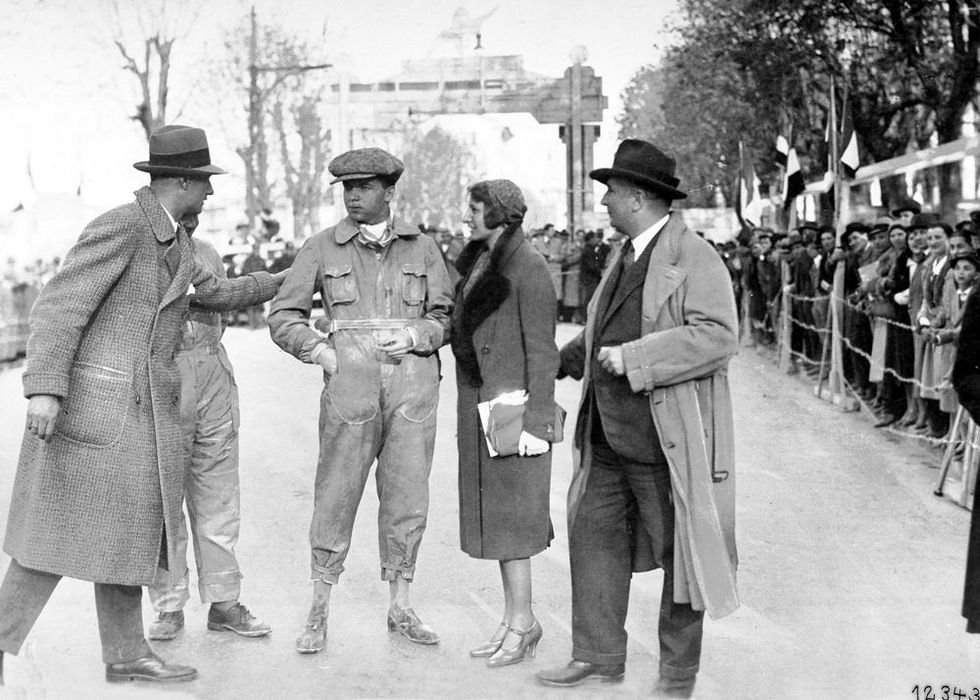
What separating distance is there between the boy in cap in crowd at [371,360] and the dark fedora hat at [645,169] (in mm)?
1024

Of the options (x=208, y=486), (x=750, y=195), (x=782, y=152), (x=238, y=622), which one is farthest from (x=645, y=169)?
(x=750, y=195)

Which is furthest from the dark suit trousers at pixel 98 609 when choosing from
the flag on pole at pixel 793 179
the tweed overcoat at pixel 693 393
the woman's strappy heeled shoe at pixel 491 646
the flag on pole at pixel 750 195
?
the flag on pole at pixel 750 195

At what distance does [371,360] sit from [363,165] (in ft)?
2.59

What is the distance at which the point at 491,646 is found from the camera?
533 centimetres

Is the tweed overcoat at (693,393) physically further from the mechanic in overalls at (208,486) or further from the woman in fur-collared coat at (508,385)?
the mechanic in overalls at (208,486)

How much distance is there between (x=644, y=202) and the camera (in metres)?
4.94

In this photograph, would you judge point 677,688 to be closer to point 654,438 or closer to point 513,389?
point 654,438

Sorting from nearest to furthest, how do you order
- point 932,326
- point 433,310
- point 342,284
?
point 342,284 → point 433,310 → point 932,326

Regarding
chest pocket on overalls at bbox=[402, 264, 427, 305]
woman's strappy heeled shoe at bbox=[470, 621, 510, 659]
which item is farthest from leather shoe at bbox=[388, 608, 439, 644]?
chest pocket on overalls at bbox=[402, 264, 427, 305]

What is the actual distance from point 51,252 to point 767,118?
16.0 metres

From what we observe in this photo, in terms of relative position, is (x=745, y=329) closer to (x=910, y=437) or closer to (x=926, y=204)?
(x=910, y=437)

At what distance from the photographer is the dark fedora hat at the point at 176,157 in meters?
5.09

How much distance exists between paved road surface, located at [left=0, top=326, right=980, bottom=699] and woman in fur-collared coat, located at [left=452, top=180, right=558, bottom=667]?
15.3 inches

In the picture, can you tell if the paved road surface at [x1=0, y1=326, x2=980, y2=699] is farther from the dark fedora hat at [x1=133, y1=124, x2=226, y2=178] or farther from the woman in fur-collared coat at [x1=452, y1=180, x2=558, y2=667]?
the dark fedora hat at [x1=133, y1=124, x2=226, y2=178]
